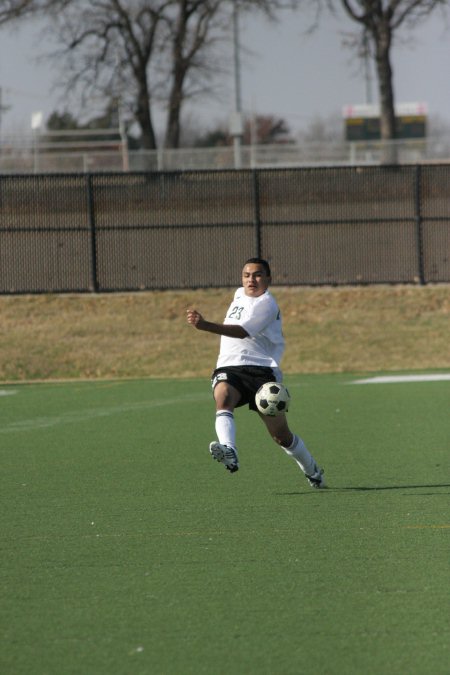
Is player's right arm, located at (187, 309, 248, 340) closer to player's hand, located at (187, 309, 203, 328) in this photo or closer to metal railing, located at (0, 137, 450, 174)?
player's hand, located at (187, 309, 203, 328)

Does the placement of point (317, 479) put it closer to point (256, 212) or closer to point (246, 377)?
point (246, 377)

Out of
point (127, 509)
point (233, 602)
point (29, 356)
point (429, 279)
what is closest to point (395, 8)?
point (429, 279)

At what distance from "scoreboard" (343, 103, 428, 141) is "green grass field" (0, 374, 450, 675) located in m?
59.4

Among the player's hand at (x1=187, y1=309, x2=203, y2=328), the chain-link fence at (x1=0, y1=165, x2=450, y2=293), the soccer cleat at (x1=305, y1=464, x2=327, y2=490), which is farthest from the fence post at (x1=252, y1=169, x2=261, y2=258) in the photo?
the player's hand at (x1=187, y1=309, x2=203, y2=328)

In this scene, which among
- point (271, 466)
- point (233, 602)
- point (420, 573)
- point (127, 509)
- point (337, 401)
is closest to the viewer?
point (233, 602)

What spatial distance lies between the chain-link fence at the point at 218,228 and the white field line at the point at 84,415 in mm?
8518

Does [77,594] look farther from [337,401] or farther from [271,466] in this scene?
[337,401]

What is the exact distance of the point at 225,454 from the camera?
862 centimetres

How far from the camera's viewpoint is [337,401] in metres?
16.0

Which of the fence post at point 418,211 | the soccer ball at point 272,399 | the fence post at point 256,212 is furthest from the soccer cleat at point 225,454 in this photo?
the fence post at point 418,211

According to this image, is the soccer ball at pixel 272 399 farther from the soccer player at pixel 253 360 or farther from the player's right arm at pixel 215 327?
the player's right arm at pixel 215 327

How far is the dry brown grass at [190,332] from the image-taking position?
21.3 meters

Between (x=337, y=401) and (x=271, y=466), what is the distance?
5.47m

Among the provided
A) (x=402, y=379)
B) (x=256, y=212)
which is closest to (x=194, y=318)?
(x=402, y=379)
